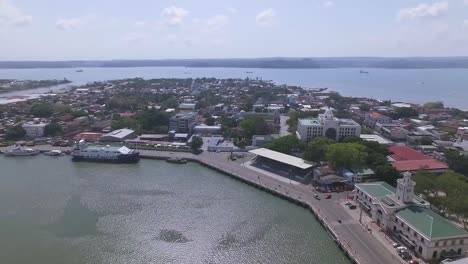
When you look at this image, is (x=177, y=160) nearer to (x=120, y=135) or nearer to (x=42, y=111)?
(x=120, y=135)

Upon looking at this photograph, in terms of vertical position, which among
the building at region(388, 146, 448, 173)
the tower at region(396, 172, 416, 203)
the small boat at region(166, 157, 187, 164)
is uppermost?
the tower at region(396, 172, 416, 203)

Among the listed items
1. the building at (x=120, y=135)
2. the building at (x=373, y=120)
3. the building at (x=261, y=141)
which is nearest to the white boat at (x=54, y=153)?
the building at (x=120, y=135)

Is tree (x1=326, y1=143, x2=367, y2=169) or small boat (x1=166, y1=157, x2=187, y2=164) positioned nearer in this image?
tree (x1=326, y1=143, x2=367, y2=169)

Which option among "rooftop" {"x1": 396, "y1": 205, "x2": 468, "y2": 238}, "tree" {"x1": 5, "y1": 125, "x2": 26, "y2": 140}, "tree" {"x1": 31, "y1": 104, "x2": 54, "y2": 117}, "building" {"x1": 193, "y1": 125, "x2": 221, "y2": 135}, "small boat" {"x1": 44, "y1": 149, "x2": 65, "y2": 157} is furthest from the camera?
"tree" {"x1": 31, "y1": 104, "x2": 54, "y2": 117}

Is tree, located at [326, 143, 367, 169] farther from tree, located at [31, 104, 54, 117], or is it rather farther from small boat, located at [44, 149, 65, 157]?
tree, located at [31, 104, 54, 117]

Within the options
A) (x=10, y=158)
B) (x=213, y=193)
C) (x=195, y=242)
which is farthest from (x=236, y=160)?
(x=10, y=158)

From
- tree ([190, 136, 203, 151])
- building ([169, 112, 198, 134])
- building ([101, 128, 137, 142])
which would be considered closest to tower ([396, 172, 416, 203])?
tree ([190, 136, 203, 151])
